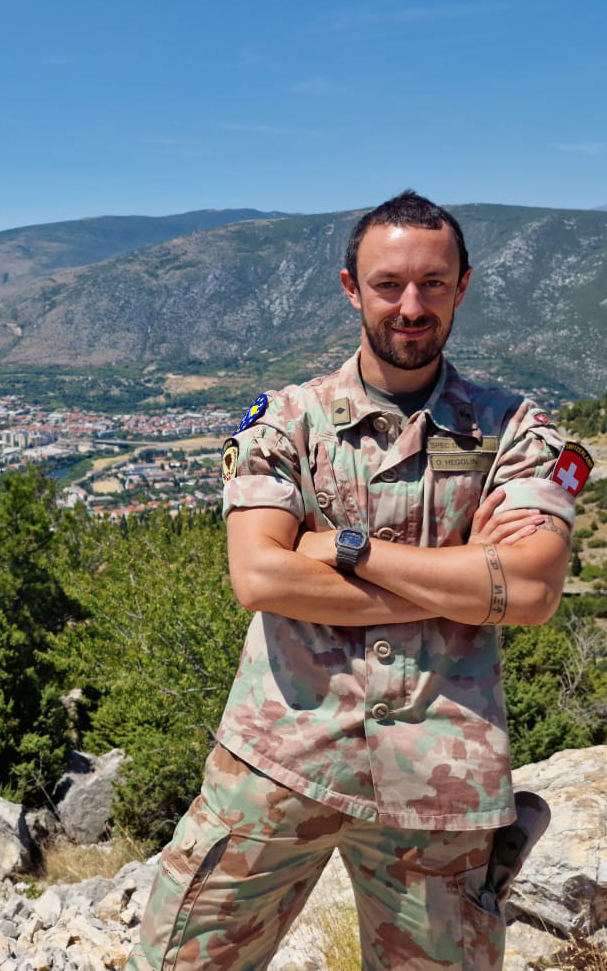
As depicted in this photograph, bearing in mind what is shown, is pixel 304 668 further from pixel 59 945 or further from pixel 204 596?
pixel 204 596

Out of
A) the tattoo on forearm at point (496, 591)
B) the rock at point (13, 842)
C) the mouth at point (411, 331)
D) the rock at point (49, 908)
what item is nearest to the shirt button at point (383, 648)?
the tattoo on forearm at point (496, 591)

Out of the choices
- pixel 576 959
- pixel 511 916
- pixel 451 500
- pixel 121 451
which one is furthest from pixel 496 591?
pixel 121 451

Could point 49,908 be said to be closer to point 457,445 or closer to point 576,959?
point 576,959

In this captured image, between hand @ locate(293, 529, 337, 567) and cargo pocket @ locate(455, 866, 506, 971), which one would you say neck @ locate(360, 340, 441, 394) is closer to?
hand @ locate(293, 529, 337, 567)

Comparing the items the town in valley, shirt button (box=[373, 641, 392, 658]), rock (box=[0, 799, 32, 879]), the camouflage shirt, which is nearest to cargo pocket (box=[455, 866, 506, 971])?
the camouflage shirt

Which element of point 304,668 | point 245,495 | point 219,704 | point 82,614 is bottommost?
point 82,614

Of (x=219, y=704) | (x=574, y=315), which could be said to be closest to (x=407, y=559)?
(x=219, y=704)

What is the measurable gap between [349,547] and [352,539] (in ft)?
0.09

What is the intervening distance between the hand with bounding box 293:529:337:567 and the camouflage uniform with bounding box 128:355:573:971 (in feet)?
0.28

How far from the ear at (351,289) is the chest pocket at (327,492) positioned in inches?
17.4

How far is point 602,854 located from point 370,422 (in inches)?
121

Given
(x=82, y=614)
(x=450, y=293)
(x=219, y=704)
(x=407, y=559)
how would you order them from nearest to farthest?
(x=407, y=559)
(x=450, y=293)
(x=219, y=704)
(x=82, y=614)

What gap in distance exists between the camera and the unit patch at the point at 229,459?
97.6 inches

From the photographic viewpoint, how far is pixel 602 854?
420 cm
